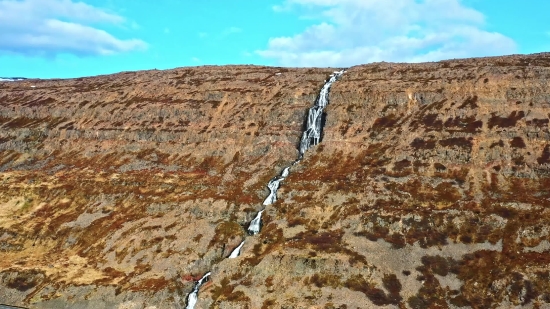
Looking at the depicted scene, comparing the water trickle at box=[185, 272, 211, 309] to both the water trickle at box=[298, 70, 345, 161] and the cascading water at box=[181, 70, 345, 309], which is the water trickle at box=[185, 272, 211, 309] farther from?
the water trickle at box=[298, 70, 345, 161]

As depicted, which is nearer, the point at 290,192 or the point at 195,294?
the point at 195,294

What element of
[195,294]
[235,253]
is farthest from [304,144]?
[195,294]

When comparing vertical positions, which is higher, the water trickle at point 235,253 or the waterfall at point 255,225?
the waterfall at point 255,225

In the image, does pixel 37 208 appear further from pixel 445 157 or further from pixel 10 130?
pixel 445 157

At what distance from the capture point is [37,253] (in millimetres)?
99375

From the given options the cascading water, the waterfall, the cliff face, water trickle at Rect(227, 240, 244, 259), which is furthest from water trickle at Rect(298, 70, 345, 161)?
water trickle at Rect(227, 240, 244, 259)

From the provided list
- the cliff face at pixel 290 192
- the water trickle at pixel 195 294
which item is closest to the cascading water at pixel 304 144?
the water trickle at pixel 195 294

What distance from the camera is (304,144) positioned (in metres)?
120

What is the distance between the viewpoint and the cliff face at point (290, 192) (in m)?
74.4

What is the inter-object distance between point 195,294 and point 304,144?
5333 centimetres

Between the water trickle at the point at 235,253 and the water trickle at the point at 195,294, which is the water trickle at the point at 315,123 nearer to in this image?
the water trickle at the point at 235,253

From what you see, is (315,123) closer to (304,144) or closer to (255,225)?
(304,144)

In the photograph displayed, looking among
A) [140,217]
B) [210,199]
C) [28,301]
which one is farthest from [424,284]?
[28,301]

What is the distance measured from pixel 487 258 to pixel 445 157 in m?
30.8
